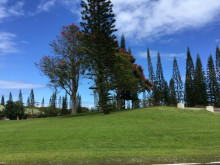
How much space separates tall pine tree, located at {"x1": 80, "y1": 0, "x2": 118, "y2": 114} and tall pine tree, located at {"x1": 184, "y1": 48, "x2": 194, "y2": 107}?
27871 millimetres

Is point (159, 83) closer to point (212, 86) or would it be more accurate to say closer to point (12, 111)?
point (212, 86)

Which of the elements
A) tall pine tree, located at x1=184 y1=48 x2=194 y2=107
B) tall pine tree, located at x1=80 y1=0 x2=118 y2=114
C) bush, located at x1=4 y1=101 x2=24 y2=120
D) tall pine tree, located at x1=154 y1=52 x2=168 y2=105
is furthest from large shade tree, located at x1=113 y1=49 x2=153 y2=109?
bush, located at x1=4 y1=101 x2=24 y2=120

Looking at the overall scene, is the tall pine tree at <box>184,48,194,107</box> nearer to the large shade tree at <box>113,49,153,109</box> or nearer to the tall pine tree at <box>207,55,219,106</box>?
the tall pine tree at <box>207,55,219,106</box>

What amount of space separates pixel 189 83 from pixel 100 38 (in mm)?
30699

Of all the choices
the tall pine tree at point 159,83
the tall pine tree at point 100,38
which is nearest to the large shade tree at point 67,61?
the tall pine tree at point 100,38

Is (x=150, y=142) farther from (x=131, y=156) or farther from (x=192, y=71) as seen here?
(x=192, y=71)

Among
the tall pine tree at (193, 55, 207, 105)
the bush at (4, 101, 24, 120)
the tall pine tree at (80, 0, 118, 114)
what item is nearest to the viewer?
the tall pine tree at (80, 0, 118, 114)

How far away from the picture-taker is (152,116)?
18609 millimetres

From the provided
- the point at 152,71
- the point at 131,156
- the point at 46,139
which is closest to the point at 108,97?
the point at 46,139

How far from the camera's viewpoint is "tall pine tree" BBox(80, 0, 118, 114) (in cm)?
2412

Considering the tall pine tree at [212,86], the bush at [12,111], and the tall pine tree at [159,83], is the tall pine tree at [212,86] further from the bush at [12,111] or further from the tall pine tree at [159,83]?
the bush at [12,111]

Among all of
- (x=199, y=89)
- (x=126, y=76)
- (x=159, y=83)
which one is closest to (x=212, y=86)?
(x=199, y=89)

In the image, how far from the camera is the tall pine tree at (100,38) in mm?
24125

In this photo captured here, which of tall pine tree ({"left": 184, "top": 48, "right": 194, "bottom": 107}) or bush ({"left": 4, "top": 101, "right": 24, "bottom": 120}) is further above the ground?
tall pine tree ({"left": 184, "top": 48, "right": 194, "bottom": 107})
